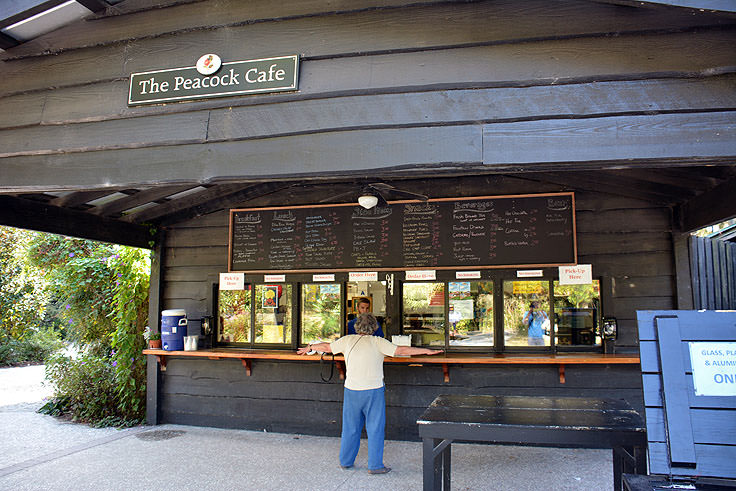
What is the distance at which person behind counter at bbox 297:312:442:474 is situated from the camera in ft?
15.2

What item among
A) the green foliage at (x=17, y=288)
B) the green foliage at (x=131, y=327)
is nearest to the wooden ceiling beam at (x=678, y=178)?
the green foliage at (x=131, y=327)

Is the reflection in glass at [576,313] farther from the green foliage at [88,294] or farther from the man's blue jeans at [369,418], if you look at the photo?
the green foliage at [88,294]

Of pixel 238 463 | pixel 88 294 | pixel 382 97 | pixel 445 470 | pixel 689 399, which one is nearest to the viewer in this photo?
pixel 689 399

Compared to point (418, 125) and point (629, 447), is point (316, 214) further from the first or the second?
point (629, 447)

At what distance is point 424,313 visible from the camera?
584 centimetres

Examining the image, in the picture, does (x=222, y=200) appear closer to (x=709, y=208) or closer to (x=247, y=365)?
(x=247, y=365)

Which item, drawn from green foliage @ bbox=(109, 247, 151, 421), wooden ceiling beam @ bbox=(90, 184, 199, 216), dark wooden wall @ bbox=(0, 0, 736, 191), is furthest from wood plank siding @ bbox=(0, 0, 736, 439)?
green foliage @ bbox=(109, 247, 151, 421)

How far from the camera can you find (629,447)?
2.99m

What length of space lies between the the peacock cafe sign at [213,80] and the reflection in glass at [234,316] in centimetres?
340

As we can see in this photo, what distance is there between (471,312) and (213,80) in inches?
144

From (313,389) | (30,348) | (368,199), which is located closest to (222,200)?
(368,199)

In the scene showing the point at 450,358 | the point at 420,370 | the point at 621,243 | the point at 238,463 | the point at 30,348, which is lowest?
the point at 238,463

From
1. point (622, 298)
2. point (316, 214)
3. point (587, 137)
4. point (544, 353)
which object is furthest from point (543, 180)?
point (587, 137)

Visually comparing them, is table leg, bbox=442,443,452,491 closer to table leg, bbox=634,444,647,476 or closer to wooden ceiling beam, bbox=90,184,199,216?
table leg, bbox=634,444,647,476
